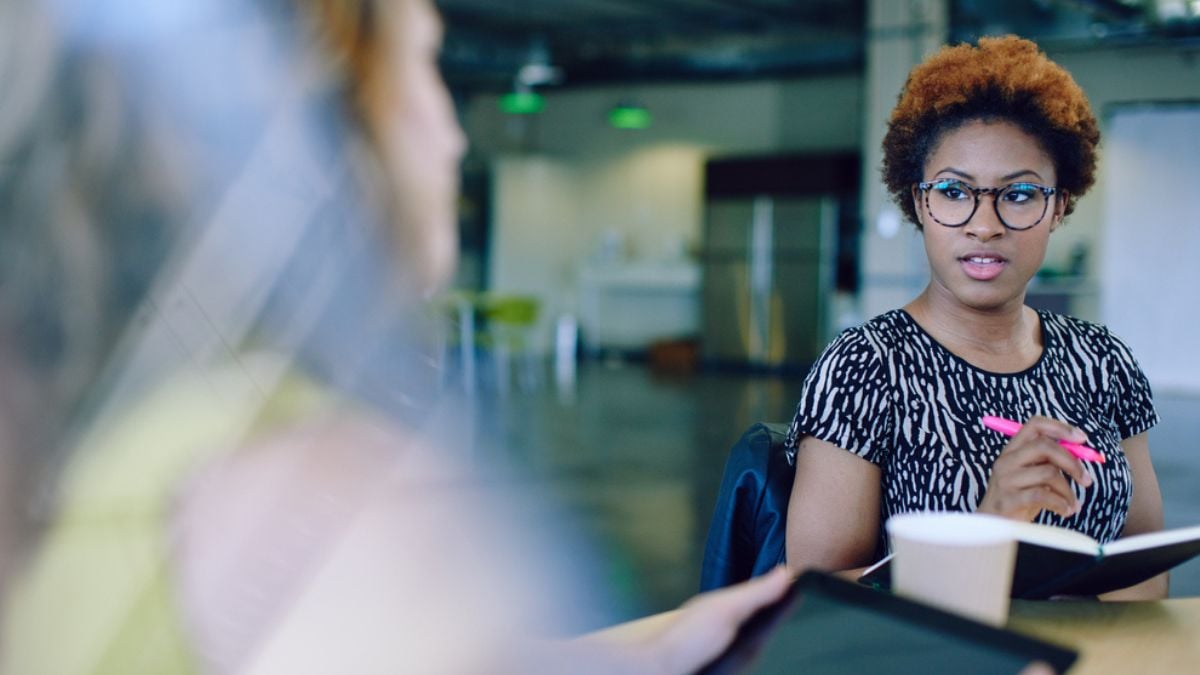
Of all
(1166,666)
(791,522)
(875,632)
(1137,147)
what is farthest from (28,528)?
(1137,147)

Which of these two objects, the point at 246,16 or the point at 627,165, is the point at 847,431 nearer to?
the point at 246,16

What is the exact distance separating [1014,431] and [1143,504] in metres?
0.41

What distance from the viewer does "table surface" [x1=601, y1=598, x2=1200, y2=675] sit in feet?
4.17

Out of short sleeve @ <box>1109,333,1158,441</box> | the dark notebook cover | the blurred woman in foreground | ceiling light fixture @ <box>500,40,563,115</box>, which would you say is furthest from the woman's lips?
ceiling light fixture @ <box>500,40,563,115</box>

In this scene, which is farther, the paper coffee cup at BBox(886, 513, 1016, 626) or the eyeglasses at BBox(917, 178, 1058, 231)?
the eyeglasses at BBox(917, 178, 1058, 231)

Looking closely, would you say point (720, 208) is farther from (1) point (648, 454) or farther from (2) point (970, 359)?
(2) point (970, 359)

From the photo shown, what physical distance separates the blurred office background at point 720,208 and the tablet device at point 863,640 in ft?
19.3

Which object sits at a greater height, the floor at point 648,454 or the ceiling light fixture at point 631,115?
the ceiling light fixture at point 631,115

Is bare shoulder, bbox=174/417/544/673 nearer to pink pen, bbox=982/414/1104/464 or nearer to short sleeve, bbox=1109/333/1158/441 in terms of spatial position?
pink pen, bbox=982/414/1104/464

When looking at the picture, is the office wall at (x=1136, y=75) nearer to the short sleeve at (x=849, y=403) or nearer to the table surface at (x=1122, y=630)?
the short sleeve at (x=849, y=403)

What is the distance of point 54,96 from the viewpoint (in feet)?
1.34

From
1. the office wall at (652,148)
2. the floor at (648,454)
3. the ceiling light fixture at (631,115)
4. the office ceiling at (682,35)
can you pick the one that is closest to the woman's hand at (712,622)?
the floor at (648,454)

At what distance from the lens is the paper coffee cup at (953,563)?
958 millimetres

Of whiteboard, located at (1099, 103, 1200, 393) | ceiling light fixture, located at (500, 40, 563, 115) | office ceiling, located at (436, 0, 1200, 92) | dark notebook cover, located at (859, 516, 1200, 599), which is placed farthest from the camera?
ceiling light fixture, located at (500, 40, 563, 115)
